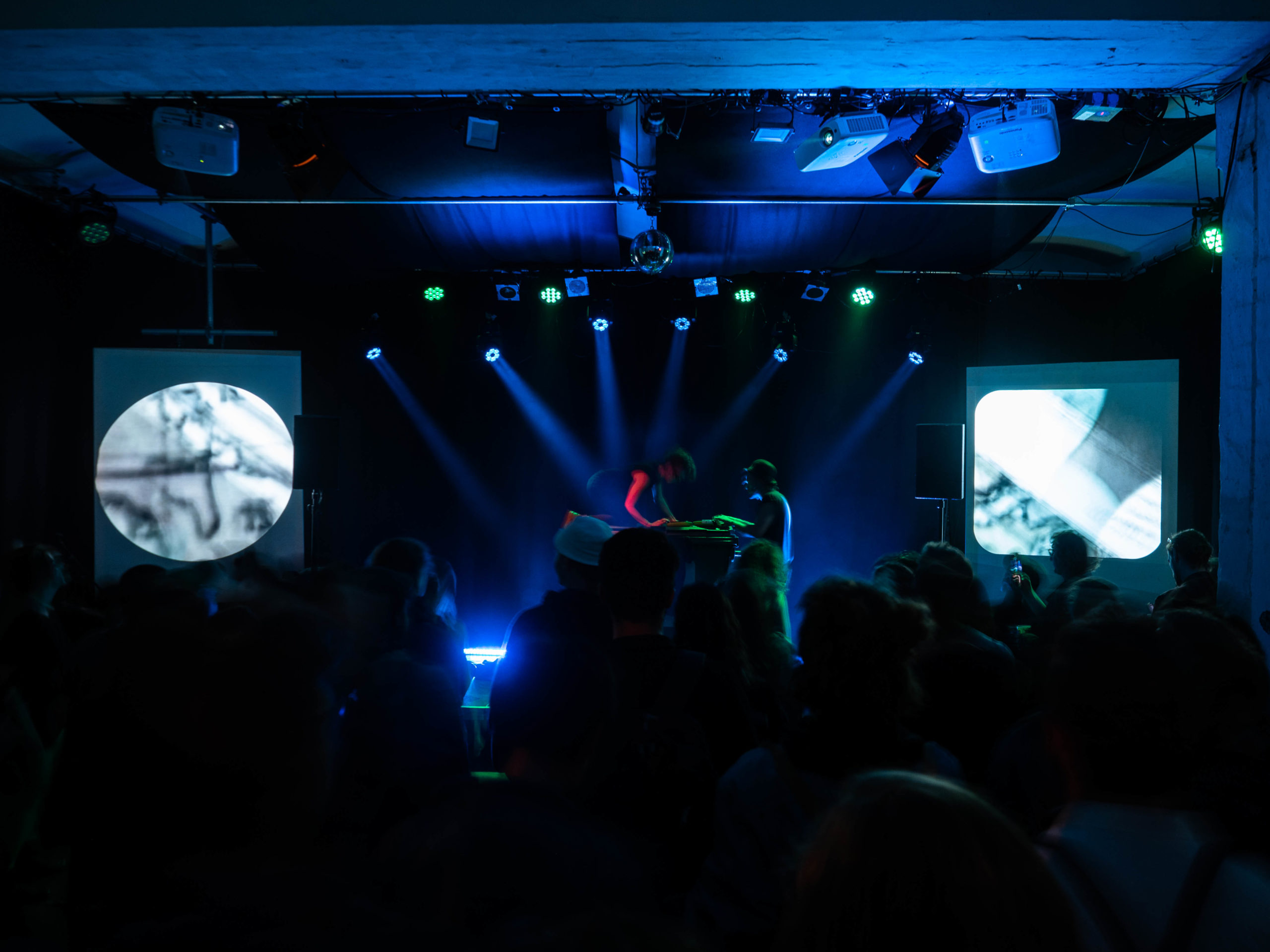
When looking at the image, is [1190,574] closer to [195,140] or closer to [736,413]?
[736,413]

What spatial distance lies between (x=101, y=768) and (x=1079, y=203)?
4967mm

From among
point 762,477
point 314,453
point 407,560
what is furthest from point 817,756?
point 314,453

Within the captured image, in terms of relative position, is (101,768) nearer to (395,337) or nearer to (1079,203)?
(1079,203)

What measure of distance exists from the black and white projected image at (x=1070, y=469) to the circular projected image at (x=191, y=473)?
21.3 ft

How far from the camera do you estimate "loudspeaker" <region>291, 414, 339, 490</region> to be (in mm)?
6355

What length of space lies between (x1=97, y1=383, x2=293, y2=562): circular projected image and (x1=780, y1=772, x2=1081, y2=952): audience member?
6.92m

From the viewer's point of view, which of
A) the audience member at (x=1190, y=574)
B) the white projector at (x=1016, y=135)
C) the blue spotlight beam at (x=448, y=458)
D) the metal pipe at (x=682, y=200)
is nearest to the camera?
the audience member at (x=1190, y=574)

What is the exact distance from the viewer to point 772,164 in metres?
4.38

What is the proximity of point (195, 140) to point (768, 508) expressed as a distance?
14.7 feet

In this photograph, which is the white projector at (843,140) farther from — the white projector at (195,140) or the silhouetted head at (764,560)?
the white projector at (195,140)

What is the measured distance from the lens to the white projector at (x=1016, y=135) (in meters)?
3.30

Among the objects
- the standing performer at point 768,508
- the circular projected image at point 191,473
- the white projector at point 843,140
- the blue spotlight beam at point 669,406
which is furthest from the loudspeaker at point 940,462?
the circular projected image at point 191,473

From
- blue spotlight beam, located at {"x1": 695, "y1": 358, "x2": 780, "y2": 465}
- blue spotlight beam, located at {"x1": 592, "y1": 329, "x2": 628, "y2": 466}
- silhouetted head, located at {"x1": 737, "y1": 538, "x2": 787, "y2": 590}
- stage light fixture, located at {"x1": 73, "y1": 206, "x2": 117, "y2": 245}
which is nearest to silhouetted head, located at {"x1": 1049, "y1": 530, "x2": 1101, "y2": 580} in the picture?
silhouetted head, located at {"x1": 737, "y1": 538, "x2": 787, "y2": 590}

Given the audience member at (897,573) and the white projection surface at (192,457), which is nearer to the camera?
the audience member at (897,573)
